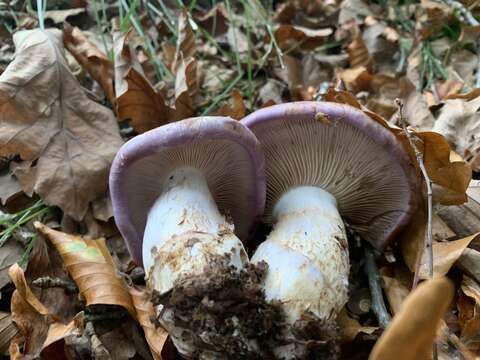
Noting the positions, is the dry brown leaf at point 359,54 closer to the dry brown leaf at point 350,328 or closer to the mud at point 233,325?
the dry brown leaf at point 350,328

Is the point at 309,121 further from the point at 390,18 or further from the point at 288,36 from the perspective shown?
the point at 390,18

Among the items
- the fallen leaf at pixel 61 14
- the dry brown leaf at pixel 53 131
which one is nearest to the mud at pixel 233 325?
the dry brown leaf at pixel 53 131

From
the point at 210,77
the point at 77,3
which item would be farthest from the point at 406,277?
the point at 77,3

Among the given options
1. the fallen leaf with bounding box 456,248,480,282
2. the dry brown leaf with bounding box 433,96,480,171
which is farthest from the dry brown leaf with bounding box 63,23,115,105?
the fallen leaf with bounding box 456,248,480,282

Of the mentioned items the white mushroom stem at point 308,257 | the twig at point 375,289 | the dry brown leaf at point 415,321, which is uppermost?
the dry brown leaf at point 415,321

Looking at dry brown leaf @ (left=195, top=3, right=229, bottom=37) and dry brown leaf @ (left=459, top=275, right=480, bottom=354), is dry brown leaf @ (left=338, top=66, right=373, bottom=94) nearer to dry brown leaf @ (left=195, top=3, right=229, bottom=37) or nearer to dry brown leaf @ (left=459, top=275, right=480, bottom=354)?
dry brown leaf @ (left=195, top=3, right=229, bottom=37)

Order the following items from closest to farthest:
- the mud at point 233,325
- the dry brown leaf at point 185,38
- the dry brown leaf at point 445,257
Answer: the mud at point 233,325
the dry brown leaf at point 445,257
the dry brown leaf at point 185,38

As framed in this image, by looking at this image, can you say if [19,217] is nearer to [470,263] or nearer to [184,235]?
[184,235]
